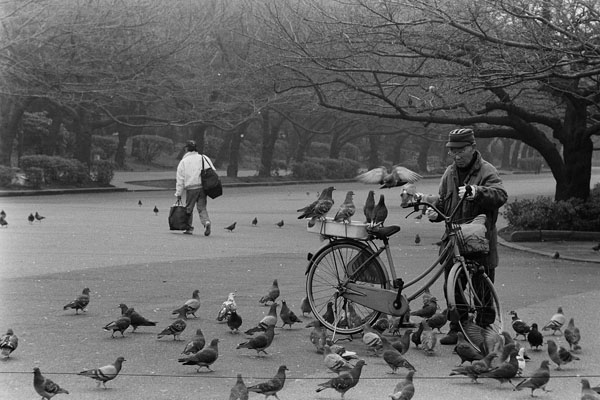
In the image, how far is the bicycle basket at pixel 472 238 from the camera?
26.5 ft

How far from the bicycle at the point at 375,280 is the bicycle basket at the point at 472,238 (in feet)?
0.06

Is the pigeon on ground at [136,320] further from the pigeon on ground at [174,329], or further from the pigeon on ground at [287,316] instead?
the pigeon on ground at [287,316]

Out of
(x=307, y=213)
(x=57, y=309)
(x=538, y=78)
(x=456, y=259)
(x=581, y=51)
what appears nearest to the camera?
(x=456, y=259)

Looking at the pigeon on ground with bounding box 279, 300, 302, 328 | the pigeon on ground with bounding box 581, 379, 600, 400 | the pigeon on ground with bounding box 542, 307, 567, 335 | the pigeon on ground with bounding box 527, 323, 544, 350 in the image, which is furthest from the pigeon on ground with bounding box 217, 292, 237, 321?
the pigeon on ground with bounding box 581, 379, 600, 400

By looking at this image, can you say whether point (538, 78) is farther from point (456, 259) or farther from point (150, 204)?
point (150, 204)

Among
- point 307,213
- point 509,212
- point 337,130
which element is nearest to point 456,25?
point 509,212

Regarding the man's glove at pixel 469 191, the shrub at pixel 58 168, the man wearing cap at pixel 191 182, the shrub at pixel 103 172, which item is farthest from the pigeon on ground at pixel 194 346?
the shrub at pixel 103 172

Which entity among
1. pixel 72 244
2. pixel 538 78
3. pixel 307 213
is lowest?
pixel 72 244

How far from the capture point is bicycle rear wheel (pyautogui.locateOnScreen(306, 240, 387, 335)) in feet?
28.2

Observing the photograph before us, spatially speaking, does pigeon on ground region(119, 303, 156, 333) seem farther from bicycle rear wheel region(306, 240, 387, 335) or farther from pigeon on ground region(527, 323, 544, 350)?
pigeon on ground region(527, 323, 544, 350)

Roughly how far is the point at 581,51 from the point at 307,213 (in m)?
7.98

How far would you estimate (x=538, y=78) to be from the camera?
16469 millimetres

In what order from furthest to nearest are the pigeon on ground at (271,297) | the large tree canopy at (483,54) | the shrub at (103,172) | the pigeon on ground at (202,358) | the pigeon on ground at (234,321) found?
the shrub at (103,172), the large tree canopy at (483,54), the pigeon on ground at (271,297), the pigeon on ground at (234,321), the pigeon on ground at (202,358)

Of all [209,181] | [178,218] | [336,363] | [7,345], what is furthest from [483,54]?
[7,345]
